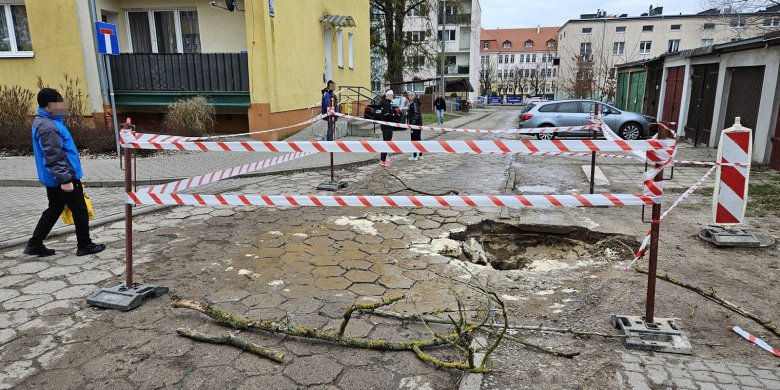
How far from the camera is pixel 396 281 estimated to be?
4586mm

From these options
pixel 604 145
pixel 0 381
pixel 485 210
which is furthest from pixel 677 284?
pixel 0 381

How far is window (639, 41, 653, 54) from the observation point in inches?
2409

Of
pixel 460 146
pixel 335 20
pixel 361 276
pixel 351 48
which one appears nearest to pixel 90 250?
pixel 361 276

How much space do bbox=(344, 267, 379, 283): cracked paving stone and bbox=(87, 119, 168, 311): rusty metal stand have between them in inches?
66.3

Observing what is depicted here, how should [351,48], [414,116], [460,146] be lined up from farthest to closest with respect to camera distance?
[351,48]
[414,116]
[460,146]

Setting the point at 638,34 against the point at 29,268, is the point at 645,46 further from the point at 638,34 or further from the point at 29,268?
the point at 29,268

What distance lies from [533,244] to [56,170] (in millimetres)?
5475

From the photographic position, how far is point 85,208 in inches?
209

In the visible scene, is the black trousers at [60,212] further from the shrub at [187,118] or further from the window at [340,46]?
the window at [340,46]

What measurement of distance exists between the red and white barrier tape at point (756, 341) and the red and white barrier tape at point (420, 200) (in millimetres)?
1177

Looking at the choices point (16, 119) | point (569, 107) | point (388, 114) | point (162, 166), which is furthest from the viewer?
point (569, 107)

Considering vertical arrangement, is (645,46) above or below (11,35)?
above

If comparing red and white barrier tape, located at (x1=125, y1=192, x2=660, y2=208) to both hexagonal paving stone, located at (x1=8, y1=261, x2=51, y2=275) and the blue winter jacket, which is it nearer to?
the blue winter jacket

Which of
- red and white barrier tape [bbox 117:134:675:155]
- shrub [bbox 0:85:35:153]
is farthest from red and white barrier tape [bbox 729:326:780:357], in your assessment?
Answer: shrub [bbox 0:85:35:153]
